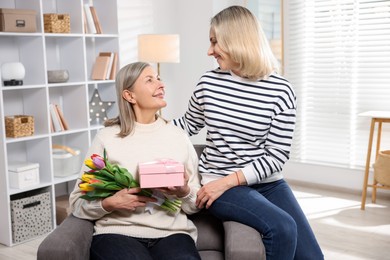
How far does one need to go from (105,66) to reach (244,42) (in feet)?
6.80

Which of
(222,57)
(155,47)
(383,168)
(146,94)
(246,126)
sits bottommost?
(383,168)

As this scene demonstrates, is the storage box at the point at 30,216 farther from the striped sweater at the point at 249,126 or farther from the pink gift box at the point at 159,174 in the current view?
the pink gift box at the point at 159,174

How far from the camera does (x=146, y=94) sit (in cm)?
201

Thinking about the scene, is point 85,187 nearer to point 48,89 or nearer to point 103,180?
point 103,180

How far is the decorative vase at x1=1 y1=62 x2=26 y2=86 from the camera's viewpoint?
3.34 metres

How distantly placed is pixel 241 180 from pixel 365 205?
2.32 metres

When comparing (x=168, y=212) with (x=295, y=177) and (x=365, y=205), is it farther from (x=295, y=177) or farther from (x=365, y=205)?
(x=295, y=177)

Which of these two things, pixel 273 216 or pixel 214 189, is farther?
pixel 214 189

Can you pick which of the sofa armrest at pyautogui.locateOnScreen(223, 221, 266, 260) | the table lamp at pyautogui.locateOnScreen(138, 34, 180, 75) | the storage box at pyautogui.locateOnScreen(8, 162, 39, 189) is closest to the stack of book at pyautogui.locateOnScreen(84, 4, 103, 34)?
the table lamp at pyautogui.locateOnScreen(138, 34, 180, 75)

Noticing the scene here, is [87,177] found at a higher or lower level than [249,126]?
lower

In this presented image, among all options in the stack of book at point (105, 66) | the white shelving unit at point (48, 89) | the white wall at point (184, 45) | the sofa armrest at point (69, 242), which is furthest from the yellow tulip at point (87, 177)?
the white wall at point (184, 45)

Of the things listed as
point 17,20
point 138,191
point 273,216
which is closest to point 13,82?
point 17,20

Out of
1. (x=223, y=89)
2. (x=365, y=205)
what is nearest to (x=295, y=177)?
(x=365, y=205)

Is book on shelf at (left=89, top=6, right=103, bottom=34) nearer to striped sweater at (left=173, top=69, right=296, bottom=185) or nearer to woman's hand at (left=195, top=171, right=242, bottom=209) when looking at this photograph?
striped sweater at (left=173, top=69, right=296, bottom=185)
